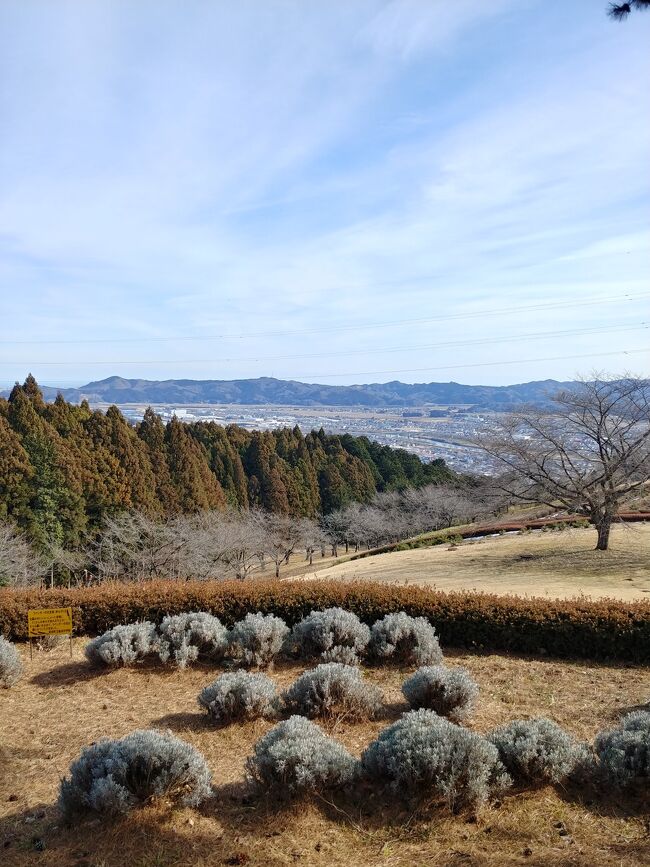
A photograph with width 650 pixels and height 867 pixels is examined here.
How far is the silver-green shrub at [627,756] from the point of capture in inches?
172

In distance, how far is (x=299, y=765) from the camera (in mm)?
4195

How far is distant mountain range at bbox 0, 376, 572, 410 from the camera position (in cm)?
15988

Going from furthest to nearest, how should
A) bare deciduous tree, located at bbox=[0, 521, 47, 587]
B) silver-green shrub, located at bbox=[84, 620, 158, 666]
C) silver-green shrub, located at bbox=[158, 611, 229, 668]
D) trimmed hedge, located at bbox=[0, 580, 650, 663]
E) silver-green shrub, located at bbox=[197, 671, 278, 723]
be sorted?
bare deciduous tree, located at bbox=[0, 521, 47, 587], trimmed hedge, located at bbox=[0, 580, 650, 663], silver-green shrub, located at bbox=[158, 611, 229, 668], silver-green shrub, located at bbox=[84, 620, 158, 666], silver-green shrub, located at bbox=[197, 671, 278, 723]

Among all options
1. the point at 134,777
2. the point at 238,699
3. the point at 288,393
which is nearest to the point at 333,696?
the point at 238,699

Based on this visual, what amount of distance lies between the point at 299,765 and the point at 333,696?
179 centimetres

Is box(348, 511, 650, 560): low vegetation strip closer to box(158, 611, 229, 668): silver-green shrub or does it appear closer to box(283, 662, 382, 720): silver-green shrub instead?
box(158, 611, 229, 668): silver-green shrub

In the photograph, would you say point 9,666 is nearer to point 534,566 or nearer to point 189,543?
point 534,566

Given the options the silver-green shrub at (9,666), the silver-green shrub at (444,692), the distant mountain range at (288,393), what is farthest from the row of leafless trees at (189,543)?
the distant mountain range at (288,393)

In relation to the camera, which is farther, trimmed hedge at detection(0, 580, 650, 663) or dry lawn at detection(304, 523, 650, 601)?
dry lawn at detection(304, 523, 650, 601)

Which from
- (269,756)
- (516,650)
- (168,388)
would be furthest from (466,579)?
(168,388)

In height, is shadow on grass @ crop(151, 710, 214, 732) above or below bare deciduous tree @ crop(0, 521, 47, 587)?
above

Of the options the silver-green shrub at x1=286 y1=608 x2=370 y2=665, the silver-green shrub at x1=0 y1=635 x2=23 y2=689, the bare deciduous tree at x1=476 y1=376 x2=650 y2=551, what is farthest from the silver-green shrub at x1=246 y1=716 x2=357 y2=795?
the bare deciduous tree at x1=476 y1=376 x2=650 y2=551

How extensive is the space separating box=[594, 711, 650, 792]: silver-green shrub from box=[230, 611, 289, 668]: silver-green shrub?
3902 millimetres

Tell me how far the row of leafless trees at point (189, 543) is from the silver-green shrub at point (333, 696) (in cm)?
1187
